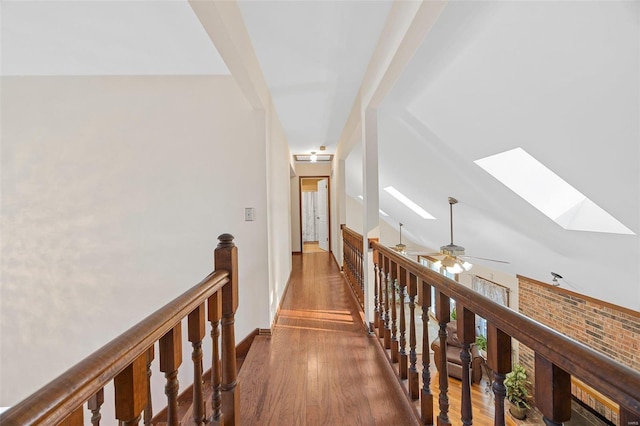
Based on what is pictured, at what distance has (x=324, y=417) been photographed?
1550 millimetres

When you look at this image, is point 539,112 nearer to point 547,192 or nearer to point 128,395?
point 547,192

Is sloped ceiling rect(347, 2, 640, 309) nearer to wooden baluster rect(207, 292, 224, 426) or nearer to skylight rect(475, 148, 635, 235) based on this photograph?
skylight rect(475, 148, 635, 235)

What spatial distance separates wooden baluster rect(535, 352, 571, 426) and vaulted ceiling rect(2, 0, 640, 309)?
1412 mm

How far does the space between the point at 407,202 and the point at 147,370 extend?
5.57 metres

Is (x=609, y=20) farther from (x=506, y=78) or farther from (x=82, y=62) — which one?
(x=82, y=62)

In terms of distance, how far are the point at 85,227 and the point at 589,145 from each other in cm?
380

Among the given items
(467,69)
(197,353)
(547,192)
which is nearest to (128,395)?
(197,353)

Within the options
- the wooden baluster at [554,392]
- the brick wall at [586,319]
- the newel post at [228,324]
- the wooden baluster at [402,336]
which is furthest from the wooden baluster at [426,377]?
the brick wall at [586,319]

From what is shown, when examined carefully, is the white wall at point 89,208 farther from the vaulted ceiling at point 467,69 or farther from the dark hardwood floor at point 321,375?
the dark hardwood floor at point 321,375

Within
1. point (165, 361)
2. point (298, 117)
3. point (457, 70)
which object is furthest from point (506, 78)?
point (298, 117)

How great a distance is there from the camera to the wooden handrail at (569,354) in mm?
419

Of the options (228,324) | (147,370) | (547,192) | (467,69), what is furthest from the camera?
(547,192)

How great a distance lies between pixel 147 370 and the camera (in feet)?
2.51

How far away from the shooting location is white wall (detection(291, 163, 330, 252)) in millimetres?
7238
